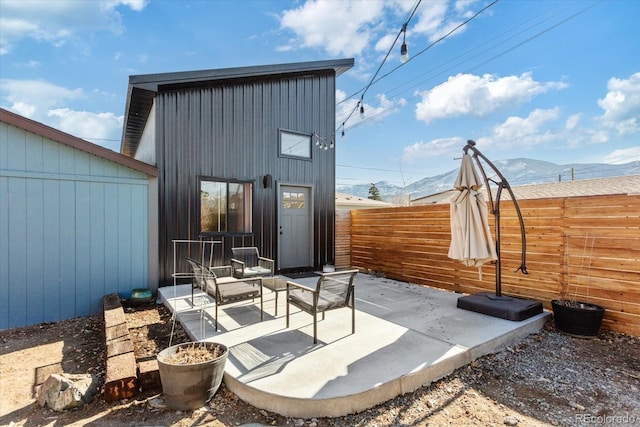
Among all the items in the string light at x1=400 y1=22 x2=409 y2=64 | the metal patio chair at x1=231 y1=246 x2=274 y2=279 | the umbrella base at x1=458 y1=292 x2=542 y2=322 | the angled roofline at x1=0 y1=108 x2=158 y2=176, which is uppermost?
the string light at x1=400 y1=22 x2=409 y2=64

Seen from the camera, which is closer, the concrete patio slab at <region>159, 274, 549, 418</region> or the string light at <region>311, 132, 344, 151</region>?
the concrete patio slab at <region>159, 274, 549, 418</region>

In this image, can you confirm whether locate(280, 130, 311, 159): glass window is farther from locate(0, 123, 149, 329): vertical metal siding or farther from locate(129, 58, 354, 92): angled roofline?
locate(0, 123, 149, 329): vertical metal siding

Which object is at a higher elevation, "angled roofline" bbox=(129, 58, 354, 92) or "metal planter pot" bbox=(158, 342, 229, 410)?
"angled roofline" bbox=(129, 58, 354, 92)

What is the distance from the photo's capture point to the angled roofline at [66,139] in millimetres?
4355

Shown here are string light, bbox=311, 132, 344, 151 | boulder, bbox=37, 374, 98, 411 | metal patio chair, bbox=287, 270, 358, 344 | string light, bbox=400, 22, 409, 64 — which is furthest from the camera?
string light, bbox=311, 132, 344, 151

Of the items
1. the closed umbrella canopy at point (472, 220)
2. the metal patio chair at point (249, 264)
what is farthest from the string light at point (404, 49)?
the metal patio chair at point (249, 264)

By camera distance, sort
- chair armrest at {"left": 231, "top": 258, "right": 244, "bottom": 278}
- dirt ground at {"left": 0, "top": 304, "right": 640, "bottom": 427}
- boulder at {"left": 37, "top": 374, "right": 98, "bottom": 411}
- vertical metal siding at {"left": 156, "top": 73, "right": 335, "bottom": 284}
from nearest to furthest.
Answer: dirt ground at {"left": 0, "top": 304, "right": 640, "bottom": 427}, boulder at {"left": 37, "top": 374, "right": 98, "bottom": 411}, chair armrest at {"left": 231, "top": 258, "right": 244, "bottom": 278}, vertical metal siding at {"left": 156, "top": 73, "right": 335, "bottom": 284}

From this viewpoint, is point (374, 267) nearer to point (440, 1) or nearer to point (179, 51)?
point (440, 1)

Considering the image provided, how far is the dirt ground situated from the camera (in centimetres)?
225

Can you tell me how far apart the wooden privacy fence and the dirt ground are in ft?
1.79

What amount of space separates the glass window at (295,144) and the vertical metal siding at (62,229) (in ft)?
10.3

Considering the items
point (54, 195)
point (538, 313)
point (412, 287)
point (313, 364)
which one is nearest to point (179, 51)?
point (54, 195)

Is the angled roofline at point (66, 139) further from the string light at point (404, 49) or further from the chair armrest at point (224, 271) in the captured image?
the string light at point (404, 49)

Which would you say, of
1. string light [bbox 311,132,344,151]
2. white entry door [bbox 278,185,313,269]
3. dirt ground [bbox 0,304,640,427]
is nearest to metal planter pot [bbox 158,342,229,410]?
dirt ground [bbox 0,304,640,427]
